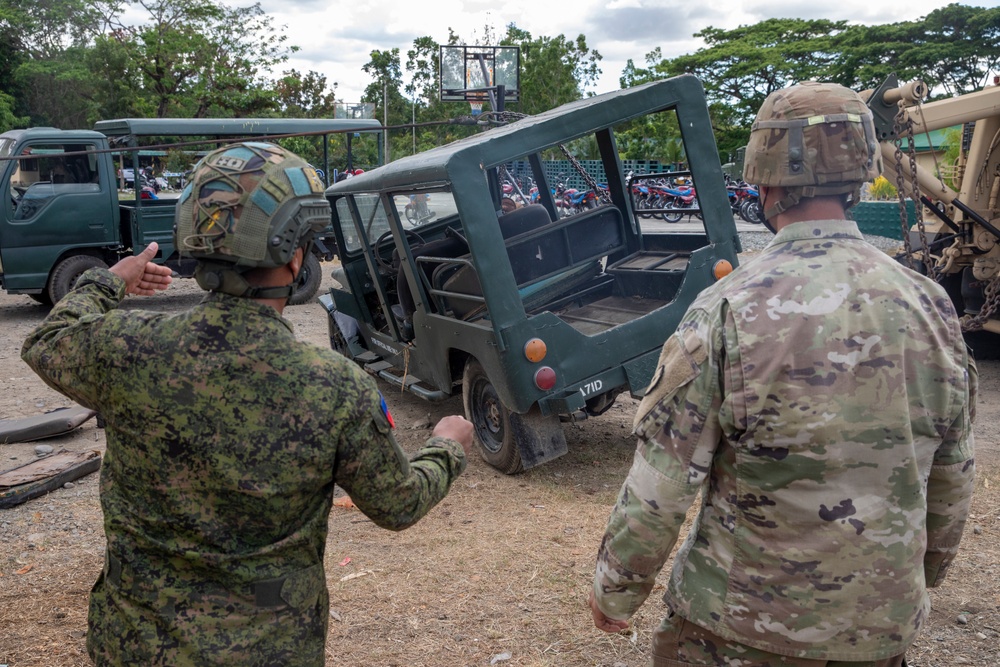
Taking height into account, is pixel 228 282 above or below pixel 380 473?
above

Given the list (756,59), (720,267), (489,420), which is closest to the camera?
(720,267)

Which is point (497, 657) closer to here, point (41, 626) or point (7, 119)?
point (41, 626)

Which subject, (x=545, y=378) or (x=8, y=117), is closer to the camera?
(x=545, y=378)

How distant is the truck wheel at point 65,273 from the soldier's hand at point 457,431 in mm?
9893

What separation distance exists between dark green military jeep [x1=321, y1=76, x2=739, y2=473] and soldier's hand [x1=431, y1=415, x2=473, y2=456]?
8.88 ft

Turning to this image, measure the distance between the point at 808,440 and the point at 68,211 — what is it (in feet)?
35.8

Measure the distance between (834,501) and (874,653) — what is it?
314 mm

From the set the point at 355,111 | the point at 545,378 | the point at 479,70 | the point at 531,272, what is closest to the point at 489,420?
the point at 545,378

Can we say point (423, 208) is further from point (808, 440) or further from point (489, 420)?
point (808, 440)

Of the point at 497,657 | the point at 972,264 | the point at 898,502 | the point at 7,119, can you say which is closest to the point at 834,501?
the point at 898,502

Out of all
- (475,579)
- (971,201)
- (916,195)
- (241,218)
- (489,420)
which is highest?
(241,218)

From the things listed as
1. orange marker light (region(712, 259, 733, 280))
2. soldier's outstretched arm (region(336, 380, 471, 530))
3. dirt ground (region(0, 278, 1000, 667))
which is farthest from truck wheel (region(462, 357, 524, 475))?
soldier's outstretched arm (region(336, 380, 471, 530))

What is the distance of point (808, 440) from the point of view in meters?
1.73

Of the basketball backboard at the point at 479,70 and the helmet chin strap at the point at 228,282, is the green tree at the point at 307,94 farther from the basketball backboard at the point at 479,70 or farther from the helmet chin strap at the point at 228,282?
the helmet chin strap at the point at 228,282
